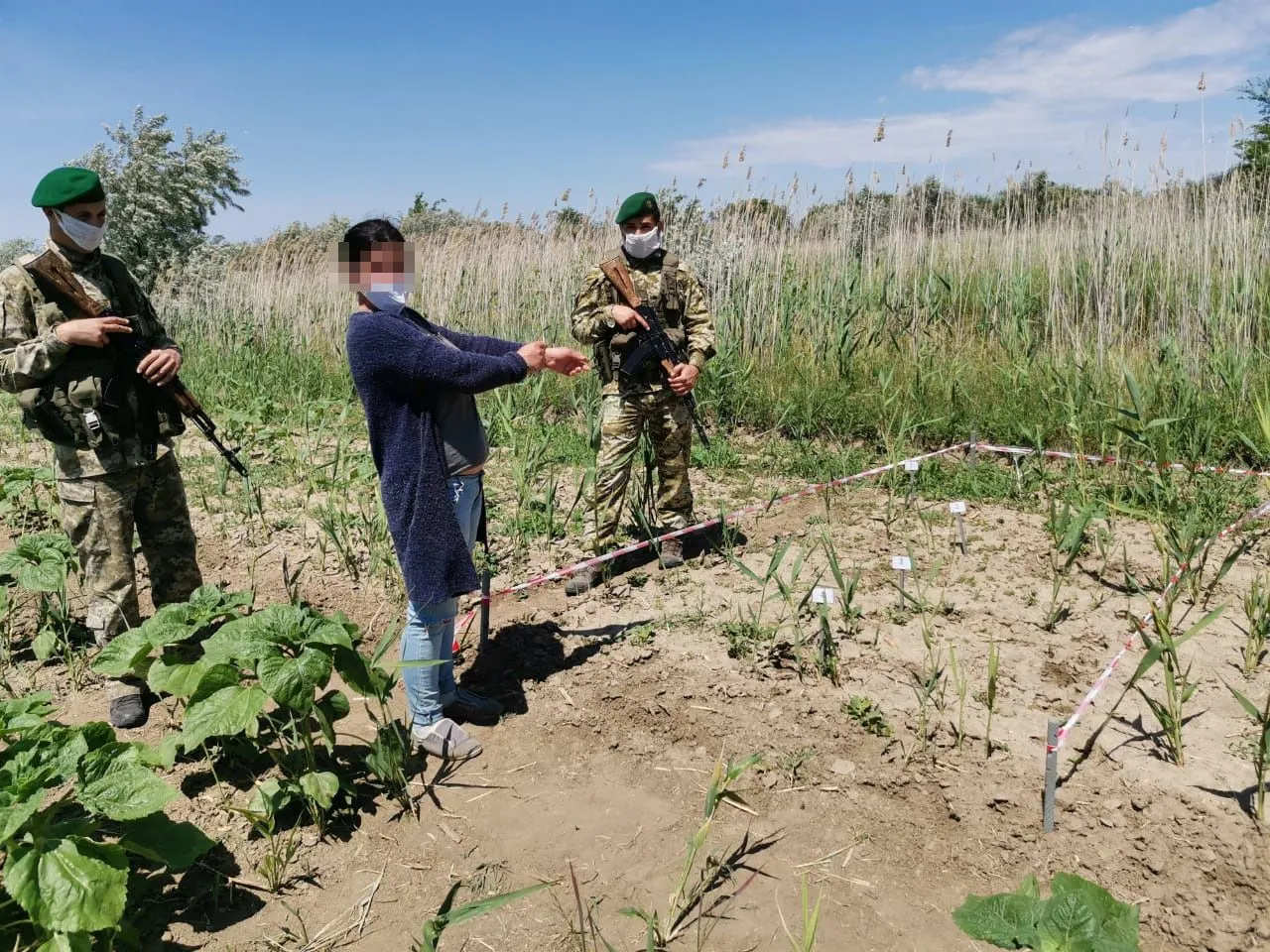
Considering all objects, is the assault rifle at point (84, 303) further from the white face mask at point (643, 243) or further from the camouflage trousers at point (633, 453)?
the white face mask at point (643, 243)

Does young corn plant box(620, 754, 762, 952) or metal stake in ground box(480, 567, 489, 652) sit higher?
metal stake in ground box(480, 567, 489, 652)

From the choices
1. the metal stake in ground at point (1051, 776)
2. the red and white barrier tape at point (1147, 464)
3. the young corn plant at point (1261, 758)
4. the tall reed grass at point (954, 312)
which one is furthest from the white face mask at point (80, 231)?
the red and white barrier tape at point (1147, 464)

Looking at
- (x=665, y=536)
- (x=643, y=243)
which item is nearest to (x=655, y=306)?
(x=643, y=243)

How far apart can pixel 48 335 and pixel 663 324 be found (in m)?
2.51

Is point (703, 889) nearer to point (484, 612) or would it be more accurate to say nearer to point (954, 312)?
point (484, 612)

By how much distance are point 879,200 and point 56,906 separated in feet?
26.2

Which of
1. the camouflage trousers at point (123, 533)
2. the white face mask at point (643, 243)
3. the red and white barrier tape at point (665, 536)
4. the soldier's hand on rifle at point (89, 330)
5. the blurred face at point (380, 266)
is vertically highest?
the white face mask at point (643, 243)

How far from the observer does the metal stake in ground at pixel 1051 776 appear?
2.22 metres

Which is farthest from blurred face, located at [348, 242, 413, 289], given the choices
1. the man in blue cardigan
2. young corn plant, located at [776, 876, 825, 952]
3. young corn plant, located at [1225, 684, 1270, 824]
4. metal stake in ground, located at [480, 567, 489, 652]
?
young corn plant, located at [1225, 684, 1270, 824]

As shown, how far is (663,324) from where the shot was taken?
415cm

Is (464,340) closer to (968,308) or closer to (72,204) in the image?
(72,204)

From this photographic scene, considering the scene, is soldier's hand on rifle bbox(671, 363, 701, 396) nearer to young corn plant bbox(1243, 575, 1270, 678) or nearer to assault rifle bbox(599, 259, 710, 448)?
assault rifle bbox(599, 259, 710, 448)

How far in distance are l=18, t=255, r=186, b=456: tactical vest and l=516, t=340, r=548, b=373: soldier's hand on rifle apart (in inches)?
58.7

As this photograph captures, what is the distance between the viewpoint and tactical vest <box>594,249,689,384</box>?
13.3ft
